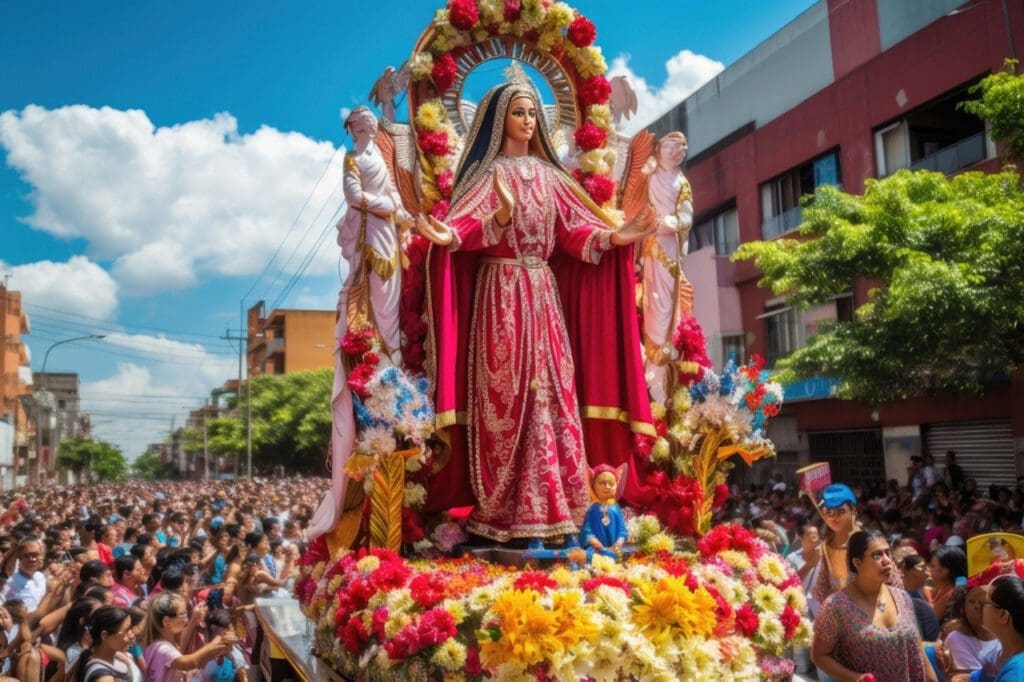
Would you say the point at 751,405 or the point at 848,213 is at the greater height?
the point at 848,213

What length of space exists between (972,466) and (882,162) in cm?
638

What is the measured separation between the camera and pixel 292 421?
62.2 metres

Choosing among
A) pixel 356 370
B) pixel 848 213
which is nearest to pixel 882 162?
pixel 848 213

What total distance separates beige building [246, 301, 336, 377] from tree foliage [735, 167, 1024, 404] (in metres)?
59.7

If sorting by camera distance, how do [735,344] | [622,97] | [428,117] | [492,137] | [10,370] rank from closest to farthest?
1. [492,137]
2. [428,117]
3. [622,97]
4. [735,344]
5. [10,370]

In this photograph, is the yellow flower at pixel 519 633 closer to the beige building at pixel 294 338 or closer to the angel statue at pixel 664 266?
the angel statue at pixel 664 266

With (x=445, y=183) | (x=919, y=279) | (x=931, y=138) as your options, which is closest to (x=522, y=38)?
(x=445, y=183)

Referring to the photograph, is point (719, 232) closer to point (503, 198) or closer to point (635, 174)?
point (635, 174)

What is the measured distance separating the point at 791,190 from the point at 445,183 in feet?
60.6

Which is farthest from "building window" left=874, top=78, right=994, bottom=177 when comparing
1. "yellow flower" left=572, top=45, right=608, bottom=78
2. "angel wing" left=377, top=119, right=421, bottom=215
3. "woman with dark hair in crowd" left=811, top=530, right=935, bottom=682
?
"woman with dark hair in crowd" left=811, top=530, right=935, bottom=682

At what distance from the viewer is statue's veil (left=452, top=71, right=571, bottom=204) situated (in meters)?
7.20

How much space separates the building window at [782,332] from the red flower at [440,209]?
58.3 ft

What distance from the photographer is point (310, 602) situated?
21.3 ft

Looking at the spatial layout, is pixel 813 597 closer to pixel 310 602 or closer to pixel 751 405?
pixel 751 405
